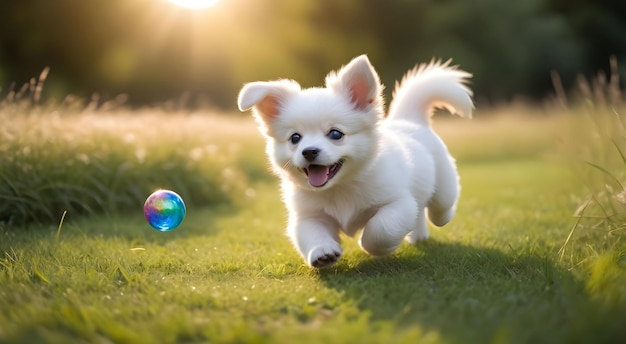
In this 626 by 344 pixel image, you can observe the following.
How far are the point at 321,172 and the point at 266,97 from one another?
666 mm

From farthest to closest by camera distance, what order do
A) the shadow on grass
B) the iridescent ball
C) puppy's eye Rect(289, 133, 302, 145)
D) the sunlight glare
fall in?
the sunlight glare < the iridescent ball < puppy's eye Rect(289, 133, 302, 145) < the shadow on grass

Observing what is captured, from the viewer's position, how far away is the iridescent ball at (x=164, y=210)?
477cm

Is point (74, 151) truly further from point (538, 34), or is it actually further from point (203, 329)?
point (538, 34)

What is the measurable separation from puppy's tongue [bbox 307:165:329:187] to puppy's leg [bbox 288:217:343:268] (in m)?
0.31

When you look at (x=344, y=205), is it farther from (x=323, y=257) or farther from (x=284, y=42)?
(x=284, y=42)

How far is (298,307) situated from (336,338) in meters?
0.62

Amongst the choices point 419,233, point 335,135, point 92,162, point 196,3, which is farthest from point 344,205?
point 196,3

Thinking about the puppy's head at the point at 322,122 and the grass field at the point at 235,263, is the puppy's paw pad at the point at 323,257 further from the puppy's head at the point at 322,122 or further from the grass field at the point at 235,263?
the puppy's head at the point at 322,122

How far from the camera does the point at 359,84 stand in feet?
13.4

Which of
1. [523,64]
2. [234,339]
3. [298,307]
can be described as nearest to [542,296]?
[298,307]

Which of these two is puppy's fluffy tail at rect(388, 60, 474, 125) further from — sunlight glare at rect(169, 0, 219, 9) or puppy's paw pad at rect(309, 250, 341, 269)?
sunlight glare at rect(169, 0, 219, 9)

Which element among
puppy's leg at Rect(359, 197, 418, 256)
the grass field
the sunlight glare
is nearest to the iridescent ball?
the grass field

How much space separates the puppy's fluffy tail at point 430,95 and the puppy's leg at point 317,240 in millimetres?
1514

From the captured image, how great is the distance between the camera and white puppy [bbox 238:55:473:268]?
3.87 metres
